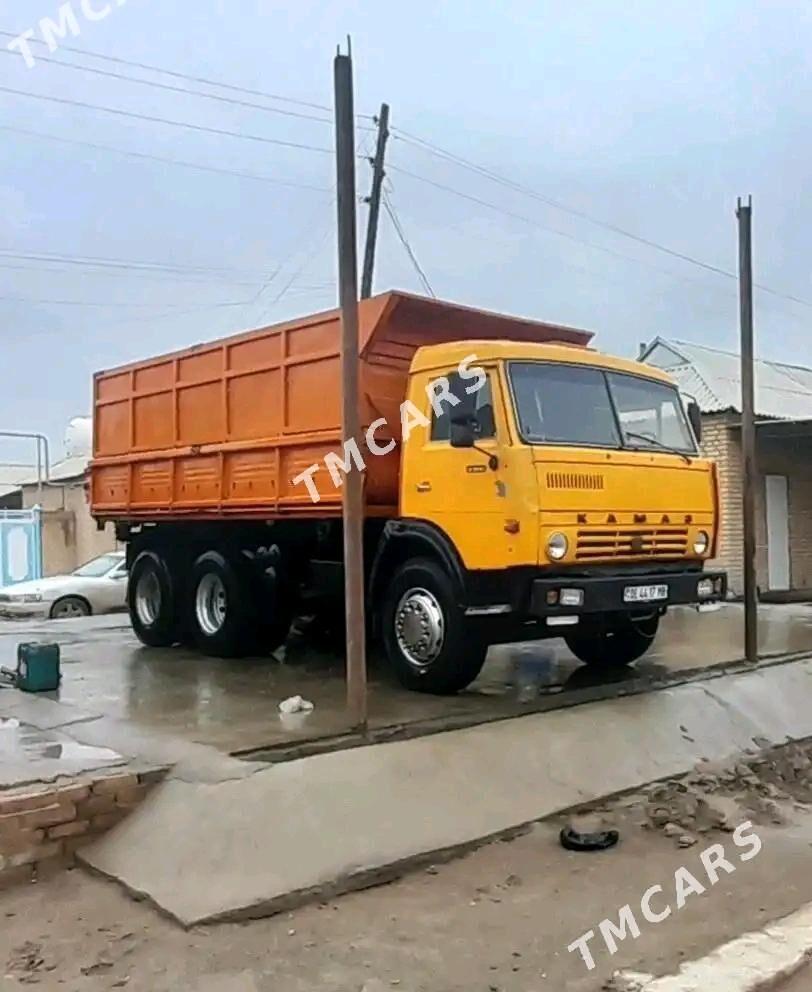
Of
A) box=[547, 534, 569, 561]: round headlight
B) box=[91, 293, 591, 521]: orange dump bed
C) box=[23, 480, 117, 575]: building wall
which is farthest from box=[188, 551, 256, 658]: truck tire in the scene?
box=[23, 480, 117, 575]: building wall

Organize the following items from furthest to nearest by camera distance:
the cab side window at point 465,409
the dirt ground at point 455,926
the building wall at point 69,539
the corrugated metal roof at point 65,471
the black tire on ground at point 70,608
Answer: the corrugated metal roof at point 65,471, the building wall at point 69,539, the black tire on ground at point 70,608, the cab side window at point 465,409, the dirt ground at point 455,926

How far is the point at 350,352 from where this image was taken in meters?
6.70

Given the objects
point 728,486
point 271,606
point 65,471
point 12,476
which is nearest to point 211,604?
point 271,606

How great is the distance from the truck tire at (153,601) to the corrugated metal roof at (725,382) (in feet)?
29.2

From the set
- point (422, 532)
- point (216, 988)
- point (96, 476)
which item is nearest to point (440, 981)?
point (216, 988)

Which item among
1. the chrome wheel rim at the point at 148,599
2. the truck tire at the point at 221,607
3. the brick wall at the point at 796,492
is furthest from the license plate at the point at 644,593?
the brick wall at the point at 796,492

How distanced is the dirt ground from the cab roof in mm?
3364

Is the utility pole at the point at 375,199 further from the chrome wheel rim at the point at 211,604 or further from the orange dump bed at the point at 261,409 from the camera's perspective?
the chrome wheel rim at the point at 211,604

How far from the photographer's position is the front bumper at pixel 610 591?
24.0ft

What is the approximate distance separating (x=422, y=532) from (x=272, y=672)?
7.66ft

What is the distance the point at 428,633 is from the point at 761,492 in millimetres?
11427

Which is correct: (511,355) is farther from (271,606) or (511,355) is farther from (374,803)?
(271,606)

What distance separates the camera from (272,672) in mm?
9422

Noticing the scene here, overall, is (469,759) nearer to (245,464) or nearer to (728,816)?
(728,816)
